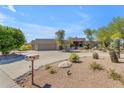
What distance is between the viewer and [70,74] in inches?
374

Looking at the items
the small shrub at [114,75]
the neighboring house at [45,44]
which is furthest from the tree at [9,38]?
the neighboring house at [45,44]

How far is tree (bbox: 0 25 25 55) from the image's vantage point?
22.9 metres

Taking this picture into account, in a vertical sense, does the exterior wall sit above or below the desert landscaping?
above

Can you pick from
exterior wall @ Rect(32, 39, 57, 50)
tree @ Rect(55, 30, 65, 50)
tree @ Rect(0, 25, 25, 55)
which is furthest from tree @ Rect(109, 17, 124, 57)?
exterior wall @ Rect(32, 39, 57, 50)

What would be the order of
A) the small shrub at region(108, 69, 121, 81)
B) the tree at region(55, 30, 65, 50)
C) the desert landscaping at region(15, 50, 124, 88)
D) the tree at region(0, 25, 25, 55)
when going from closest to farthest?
the desert landscaping at region(15, 50, 124, 88)
the small shrub at region(108, 69, 121, 81)
the tree at region(0, 25, 25, 55)
the tree at region(55, 30, 65, 50)

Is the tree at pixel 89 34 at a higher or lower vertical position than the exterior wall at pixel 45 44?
higher

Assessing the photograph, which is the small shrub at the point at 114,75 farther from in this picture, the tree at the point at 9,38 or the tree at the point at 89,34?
the tree at the point at 89,34

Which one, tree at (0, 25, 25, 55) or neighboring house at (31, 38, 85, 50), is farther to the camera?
neighboring house at (31, 38, 85, 50)

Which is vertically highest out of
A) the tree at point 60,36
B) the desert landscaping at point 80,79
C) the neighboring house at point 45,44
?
the tree at point 60,36

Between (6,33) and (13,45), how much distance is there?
2.00 m

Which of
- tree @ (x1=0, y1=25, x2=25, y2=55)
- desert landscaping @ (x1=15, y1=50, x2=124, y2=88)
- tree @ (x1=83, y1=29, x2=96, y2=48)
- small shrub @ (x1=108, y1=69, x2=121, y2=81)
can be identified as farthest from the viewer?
tree @ (x1=83, y1=29, x2=96, y2=48)

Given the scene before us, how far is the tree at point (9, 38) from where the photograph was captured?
2294cm

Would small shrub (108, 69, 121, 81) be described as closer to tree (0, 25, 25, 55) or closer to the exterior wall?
tree (0, 25, 25, 55)
